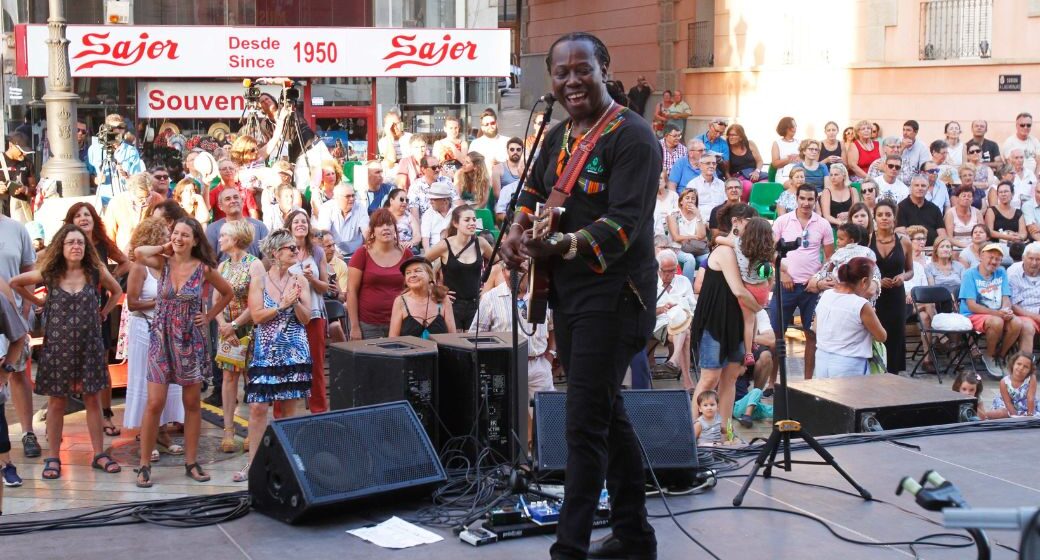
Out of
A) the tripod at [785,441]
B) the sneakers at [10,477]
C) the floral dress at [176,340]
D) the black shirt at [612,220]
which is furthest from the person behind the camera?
the sneakers at [10,477]

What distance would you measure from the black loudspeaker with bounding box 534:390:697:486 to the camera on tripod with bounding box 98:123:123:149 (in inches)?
374

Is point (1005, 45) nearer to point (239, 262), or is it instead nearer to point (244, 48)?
point (244, 48)

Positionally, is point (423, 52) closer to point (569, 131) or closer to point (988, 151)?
point (988, 151)

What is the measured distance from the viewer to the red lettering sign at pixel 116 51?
47.7 feet

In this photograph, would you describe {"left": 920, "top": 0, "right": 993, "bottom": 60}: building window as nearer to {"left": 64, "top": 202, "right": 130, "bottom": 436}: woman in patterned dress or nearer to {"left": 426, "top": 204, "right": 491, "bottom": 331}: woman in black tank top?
{"left": 426, "top": 204, "right": 491, "bottom": 331}: woman in black tank top

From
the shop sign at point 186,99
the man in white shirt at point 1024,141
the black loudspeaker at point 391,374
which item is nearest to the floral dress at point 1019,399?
the black loudspeaker at point 391,374

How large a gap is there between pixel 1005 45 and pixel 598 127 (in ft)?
52.7

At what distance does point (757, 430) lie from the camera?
30.3 ft

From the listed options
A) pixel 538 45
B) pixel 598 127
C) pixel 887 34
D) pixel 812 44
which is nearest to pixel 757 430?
pixel 598 127

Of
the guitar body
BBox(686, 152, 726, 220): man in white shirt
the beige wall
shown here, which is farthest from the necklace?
the beige wall

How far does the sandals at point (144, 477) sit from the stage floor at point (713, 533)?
2.59 m

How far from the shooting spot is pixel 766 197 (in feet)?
42.9

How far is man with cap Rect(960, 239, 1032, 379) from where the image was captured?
10898 millimetres

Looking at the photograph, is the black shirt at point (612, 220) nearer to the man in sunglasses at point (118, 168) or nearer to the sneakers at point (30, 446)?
the sneakers at point (30, 446)
